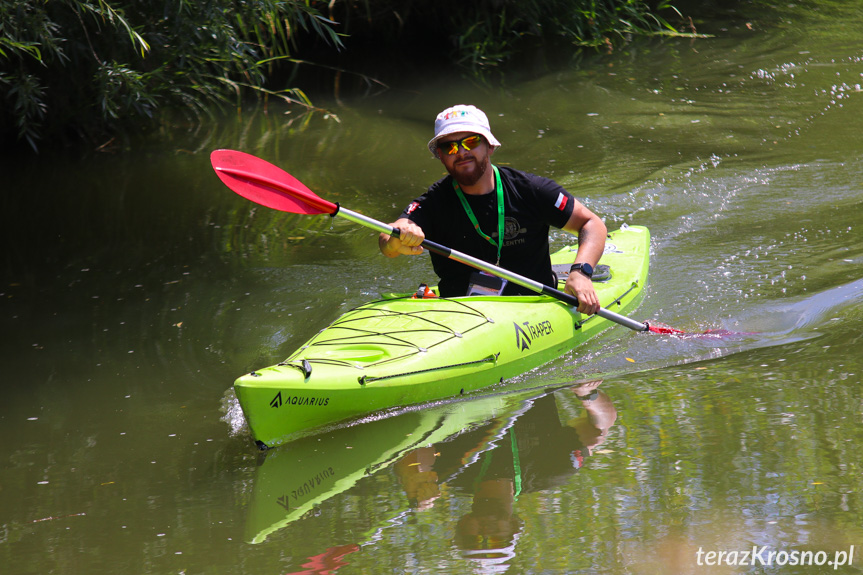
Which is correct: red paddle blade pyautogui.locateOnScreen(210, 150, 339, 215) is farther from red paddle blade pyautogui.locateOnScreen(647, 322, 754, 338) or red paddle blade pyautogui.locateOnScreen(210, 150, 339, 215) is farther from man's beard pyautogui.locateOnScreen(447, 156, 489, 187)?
red paddle blade pyautogui.locateOnScreen(647, 322, 754, 338)

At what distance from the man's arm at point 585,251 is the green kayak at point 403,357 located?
18 cm

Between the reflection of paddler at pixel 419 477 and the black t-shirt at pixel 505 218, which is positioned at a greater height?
the black t-shirt at pixel 505 218

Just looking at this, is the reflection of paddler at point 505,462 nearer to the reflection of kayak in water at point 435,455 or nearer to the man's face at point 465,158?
the reflection of kayak in water at point 435,455

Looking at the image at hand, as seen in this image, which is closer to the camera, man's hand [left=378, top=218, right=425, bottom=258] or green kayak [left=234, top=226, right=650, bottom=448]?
green kayak [left=234, top=226, right=650, bottom=448]

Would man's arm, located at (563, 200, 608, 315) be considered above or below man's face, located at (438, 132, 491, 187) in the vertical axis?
below

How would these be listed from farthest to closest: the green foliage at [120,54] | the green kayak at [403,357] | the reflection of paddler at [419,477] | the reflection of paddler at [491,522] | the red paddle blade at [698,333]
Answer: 1. the green foliage at [120,54]
2. the red paddle blade at [698,333]
3. the green kayak at [403,357]
4. the reflection of paddler at [419,477]
5. the reflection of paddler at [491,522]

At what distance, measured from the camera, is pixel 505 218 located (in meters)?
3.87

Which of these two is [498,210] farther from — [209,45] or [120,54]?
[120,54]

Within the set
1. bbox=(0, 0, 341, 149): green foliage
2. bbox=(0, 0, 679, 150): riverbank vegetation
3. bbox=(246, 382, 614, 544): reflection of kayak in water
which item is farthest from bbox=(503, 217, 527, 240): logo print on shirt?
bbox=(0, 0, 341, 149): green foliage

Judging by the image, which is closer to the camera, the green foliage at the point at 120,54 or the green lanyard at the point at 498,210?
the green lanyard at the point at 498,210

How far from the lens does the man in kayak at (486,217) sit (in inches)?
146

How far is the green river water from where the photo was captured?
8.24ft

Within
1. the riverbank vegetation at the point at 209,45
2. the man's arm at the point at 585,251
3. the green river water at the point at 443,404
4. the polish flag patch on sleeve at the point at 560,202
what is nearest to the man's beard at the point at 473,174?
the polish flag patch on sleeve at the point at 560,202

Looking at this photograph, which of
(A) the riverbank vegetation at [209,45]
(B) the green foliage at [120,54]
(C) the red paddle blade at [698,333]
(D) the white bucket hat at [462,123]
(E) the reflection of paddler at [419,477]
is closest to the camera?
(E) the reflection of paddler at [419,477]
